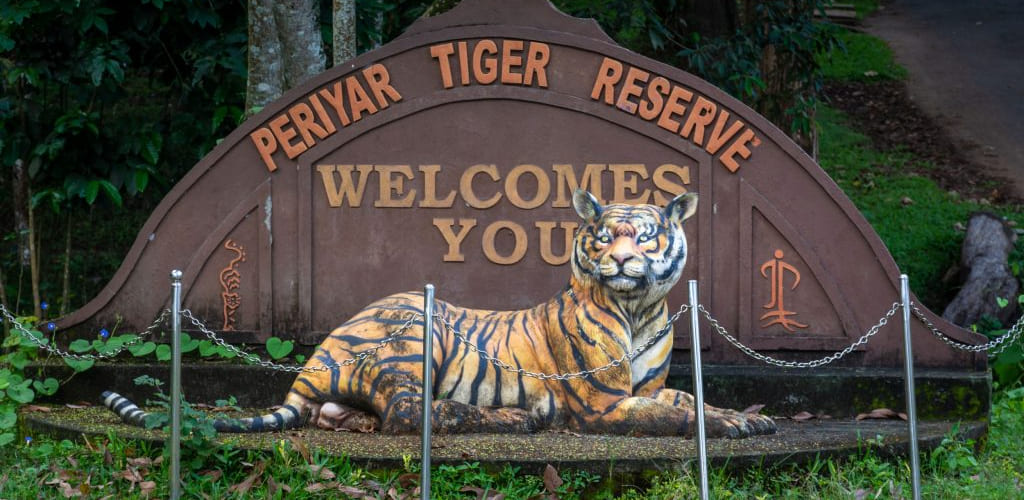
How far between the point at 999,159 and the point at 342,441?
926 cm

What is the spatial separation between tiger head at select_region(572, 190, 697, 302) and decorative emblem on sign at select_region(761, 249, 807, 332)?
32.5 inches

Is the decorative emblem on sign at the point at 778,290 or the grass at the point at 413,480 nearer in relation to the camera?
the grass at the point at 413,480

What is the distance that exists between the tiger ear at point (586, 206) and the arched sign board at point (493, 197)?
26.9 inches

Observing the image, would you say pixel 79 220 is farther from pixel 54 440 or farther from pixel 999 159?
pixel 999 159

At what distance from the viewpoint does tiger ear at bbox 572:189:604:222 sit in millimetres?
6281

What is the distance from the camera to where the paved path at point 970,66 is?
13.4 metres

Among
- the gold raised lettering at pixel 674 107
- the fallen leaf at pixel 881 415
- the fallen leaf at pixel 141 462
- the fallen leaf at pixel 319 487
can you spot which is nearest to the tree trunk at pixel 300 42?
the gold raised lettering at pixel 674 107

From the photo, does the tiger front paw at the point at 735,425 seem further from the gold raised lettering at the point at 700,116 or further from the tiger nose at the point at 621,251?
the gold raised lettering at the point at 700,116

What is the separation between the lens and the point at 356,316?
6.69 meters

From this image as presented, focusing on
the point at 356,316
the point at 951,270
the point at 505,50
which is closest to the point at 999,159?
the point at 951,270

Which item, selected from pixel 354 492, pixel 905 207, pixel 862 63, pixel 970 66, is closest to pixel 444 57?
pixel 354 492

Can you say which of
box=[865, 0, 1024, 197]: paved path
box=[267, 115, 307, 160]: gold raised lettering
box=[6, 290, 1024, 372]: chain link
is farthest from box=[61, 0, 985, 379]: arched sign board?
box=[865, 0, 1024, 197]: paved path

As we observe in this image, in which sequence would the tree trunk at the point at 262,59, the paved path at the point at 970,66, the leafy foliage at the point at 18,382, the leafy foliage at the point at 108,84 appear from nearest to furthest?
the leafy foliage at the point at 18,382
the tree trunk at the point at 262,59
the leafy foliage at the point at 108,84
the paved path at the point at 970,66

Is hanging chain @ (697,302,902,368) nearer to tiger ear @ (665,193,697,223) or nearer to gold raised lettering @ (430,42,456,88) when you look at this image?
tiger ear @ (665,193,697,223)
